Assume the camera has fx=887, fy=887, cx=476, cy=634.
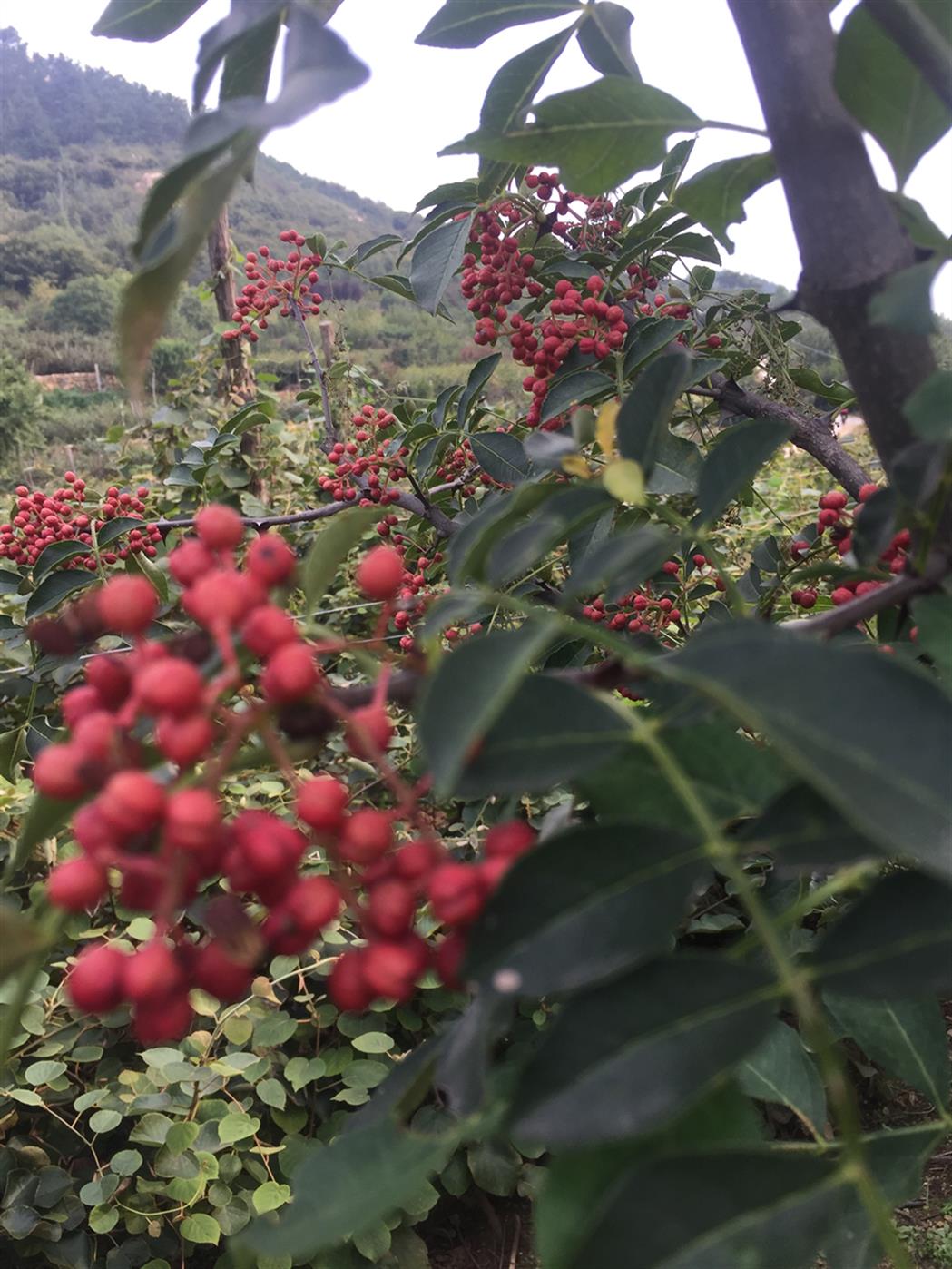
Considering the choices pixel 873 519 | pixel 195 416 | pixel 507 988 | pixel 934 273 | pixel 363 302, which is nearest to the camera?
pixel 507 988

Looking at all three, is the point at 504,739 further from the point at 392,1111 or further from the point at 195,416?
the point at 195,416

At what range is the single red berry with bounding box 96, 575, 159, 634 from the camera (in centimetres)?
45

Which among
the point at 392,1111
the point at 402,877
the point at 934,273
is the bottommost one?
the point at 392,1111

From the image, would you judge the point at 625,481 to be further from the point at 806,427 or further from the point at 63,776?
the point at 806,427

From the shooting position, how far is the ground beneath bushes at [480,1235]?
167 cm

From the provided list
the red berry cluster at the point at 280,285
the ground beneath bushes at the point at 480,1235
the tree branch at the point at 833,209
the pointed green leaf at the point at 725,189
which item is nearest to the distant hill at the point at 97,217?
the red berry cluster at the point at 280,285

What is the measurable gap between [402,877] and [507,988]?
0.08 m

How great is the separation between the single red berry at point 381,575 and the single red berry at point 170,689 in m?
0.13

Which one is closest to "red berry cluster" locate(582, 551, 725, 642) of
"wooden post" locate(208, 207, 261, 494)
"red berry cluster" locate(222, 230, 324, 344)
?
"red berry cluster" locate(222, 230, 324, 344)

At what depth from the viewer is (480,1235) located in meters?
1.75

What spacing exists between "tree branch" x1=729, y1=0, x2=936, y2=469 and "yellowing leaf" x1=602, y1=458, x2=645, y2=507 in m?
0.14

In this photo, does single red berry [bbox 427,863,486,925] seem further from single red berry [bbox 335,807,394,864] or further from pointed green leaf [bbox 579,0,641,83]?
pointed green leaf [bbox 579,0,641,83]

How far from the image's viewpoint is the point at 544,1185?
35cm

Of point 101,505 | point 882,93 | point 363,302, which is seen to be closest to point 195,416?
point 101,505
